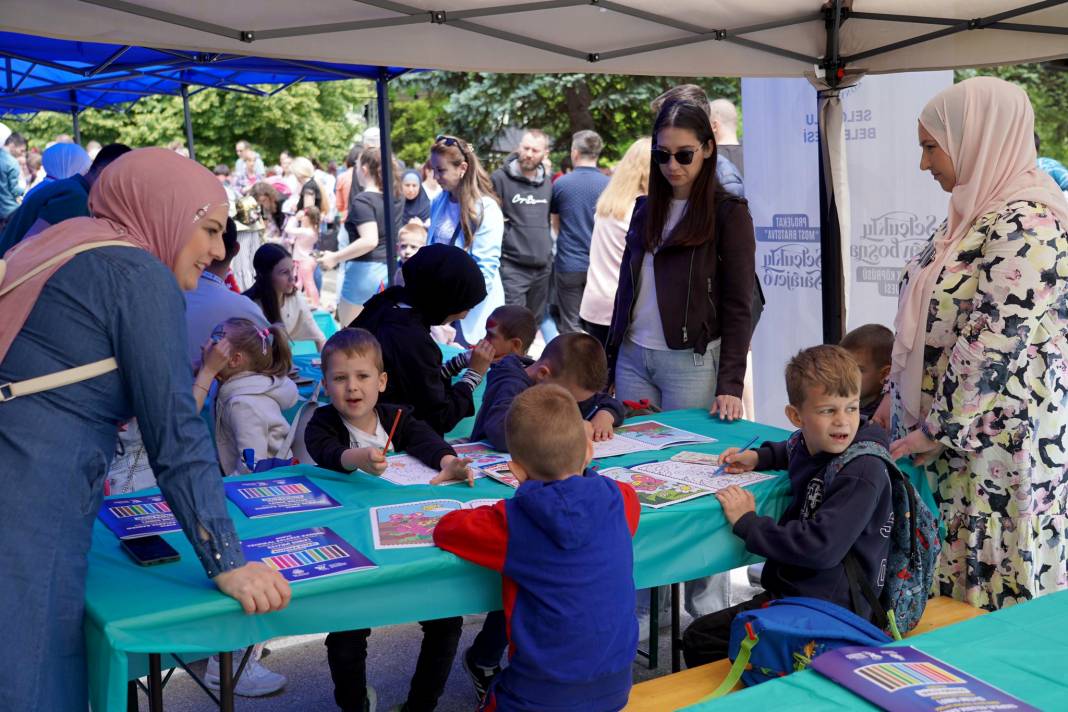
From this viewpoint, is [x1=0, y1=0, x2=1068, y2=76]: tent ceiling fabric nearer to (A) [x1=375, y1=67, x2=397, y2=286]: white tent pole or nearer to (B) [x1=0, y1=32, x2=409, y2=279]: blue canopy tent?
(B) [x1=0, y1=32, x2=409, y2=279]: blue canopy tent

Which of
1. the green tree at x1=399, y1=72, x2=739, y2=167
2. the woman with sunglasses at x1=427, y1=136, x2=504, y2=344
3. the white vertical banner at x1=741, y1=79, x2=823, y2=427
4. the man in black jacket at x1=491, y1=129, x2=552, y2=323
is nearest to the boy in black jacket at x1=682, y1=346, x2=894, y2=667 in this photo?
the white vertical banner at x1=741, y1=79, x2=823, y2=427

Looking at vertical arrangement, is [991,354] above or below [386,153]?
below

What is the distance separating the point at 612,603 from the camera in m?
2.25

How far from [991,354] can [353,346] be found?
5.73ft

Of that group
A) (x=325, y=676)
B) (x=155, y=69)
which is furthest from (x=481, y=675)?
(x=155, y=69)

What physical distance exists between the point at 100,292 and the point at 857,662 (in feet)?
5.00

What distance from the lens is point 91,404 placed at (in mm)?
1868

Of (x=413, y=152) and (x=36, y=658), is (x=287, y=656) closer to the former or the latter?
(x=36, y=658)

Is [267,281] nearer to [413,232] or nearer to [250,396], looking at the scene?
[250,396]

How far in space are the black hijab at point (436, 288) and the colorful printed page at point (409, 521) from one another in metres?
1.00

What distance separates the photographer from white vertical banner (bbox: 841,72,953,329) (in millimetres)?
5391

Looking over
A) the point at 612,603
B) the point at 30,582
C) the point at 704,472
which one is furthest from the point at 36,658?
the point at 704,472

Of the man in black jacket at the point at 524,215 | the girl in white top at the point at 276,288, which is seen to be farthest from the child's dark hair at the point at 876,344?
the man in black jacket at the point at 524,215

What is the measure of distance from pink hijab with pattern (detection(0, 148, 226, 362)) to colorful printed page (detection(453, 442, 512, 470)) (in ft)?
4.11
